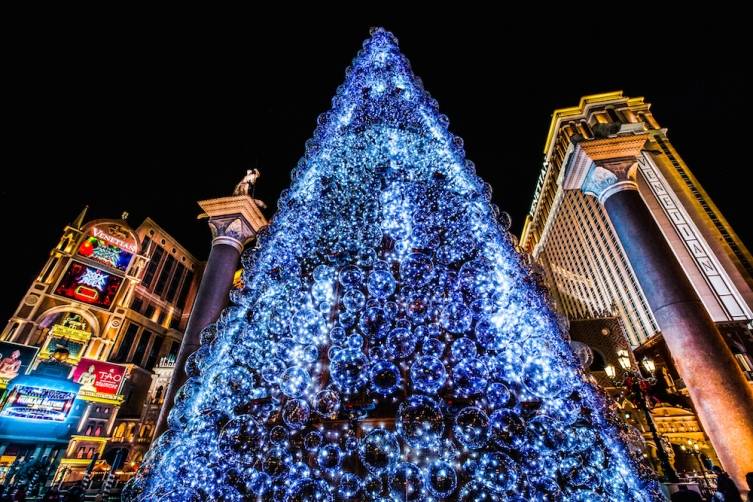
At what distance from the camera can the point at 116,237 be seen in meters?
26.1

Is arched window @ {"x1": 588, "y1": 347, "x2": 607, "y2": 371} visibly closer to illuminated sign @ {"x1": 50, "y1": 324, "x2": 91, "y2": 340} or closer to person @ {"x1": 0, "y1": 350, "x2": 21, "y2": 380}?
person @ {"x1": 0, "y1": 350, "x2": 21, "y2": 380}

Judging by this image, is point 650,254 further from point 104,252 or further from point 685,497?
point 104,252

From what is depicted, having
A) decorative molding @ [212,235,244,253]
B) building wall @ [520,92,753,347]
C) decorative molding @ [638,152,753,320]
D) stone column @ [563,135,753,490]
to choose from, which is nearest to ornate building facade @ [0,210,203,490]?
decorative molding @ [212,235,244,253]

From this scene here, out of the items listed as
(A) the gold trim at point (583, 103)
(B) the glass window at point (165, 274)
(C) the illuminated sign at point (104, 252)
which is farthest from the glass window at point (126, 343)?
(A) the gold trim at point (583, 103)

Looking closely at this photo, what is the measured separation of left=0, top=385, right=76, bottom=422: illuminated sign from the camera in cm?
1691

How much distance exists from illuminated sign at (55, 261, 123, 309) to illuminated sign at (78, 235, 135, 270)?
31.5 inches

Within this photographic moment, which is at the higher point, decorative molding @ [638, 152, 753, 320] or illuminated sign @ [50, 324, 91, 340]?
decorative molding @ [638, 152, 753, 320]

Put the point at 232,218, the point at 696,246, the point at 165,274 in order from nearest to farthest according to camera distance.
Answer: the point at 232,218
the point at 696,246
the point at 165,274

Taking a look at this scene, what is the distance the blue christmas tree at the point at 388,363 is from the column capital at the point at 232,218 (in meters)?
3.58

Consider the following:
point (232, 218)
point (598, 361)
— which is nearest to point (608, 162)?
point (232, 218)

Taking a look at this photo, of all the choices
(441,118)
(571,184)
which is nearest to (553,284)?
(571,184)

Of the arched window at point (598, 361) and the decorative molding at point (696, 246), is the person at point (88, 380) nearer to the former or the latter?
the arched window at point (598, 361)

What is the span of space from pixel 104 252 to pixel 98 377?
9.63 m

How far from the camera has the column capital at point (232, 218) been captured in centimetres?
789
